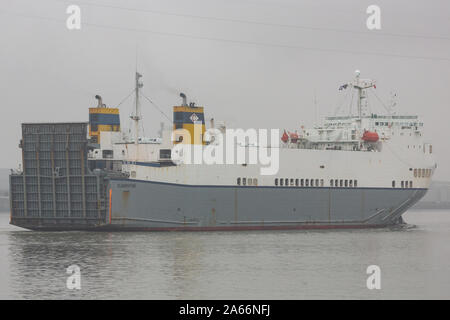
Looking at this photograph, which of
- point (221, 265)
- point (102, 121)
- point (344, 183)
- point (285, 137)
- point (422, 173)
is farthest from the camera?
point (422, 173)

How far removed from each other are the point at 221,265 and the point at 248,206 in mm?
15300

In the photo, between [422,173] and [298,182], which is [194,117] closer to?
[298,182]

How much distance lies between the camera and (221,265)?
33.8 metres

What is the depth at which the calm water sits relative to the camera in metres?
28.0

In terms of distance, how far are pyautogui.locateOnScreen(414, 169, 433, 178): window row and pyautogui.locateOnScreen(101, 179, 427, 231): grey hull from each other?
1066mm

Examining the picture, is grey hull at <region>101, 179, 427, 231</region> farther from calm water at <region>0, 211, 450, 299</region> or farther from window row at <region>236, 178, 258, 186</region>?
calm water at <region>0, 211, 450, 299</region>

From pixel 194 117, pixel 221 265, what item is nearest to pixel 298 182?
pixel 194 117

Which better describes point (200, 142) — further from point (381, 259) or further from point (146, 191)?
point (381, 259)

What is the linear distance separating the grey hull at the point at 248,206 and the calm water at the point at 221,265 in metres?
1.25

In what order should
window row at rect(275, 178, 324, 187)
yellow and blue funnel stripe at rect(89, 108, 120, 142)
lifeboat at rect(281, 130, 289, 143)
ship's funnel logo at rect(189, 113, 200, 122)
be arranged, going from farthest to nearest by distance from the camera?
lifeboat at rect(281, 130, 289, 143)
yellow and blue funnel stripe at rect(89, 108, 120, 142)
window row at rect(275, 178, 324, 187)
ship's funnel logo at rect(189, 113, 200, 122)

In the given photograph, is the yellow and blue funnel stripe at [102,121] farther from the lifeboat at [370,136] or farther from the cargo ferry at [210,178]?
the lifeboat at [370,136]

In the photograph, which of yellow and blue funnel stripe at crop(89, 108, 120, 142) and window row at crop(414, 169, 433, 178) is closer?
yellow and blue funnel stripe at crop(89, 108, 120, 142)

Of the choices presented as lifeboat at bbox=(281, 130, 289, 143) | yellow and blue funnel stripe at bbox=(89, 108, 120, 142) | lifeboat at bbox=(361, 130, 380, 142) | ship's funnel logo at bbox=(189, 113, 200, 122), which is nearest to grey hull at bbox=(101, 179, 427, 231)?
lifeboat at bbox=(361, 130, 380, 142)
